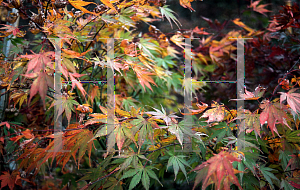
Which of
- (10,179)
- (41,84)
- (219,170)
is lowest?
(10,179)

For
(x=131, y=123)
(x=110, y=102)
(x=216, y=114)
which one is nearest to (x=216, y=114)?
(x=216, y=114)

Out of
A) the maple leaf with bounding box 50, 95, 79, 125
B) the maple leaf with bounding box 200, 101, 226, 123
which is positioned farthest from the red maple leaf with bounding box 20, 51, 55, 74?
the maple leaf with bounding box 200, 101, 226, 123

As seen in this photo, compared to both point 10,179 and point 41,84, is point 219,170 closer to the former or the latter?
point 41,84

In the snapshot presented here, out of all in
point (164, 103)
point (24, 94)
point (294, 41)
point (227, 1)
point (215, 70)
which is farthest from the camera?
point (227, 1)

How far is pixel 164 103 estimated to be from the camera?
57.9 inches

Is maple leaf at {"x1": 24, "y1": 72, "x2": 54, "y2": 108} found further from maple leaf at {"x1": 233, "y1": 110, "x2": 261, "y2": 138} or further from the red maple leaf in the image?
maple leaf at {"x1": 233, "y1": 110, "x2": 261, "y2": 138}

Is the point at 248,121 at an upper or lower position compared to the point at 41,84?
lower

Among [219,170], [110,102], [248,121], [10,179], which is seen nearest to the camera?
[219,170]

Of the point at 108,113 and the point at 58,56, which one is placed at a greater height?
the point at 58,56

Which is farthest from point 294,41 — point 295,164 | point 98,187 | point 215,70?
point 98,187

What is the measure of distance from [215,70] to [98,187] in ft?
3.78

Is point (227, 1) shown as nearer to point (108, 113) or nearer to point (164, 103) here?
point (164, 103)

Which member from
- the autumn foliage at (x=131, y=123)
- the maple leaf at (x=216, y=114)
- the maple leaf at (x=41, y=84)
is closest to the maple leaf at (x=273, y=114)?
→ the autumn foliage at (x=131, y=123)

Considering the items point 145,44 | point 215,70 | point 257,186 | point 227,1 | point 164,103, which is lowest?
point 257,186
